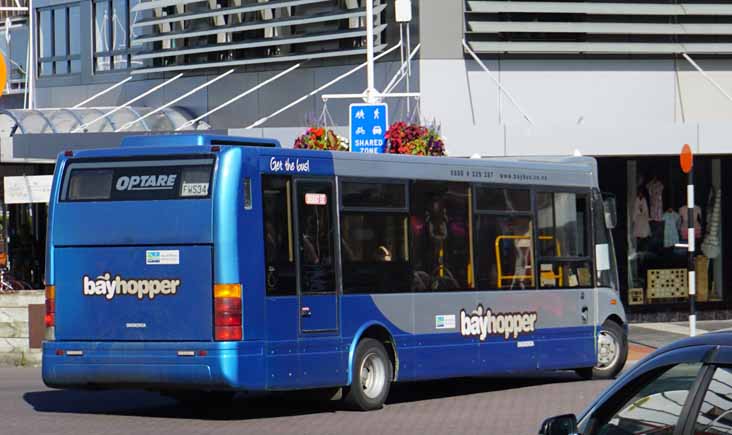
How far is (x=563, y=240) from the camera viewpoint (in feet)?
59.0

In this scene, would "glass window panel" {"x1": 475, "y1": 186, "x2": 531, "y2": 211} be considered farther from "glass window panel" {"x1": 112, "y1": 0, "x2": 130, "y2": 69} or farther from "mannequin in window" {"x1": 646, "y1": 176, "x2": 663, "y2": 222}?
"glass window panel" {"x1": 112, "y1": 0, "x2": 130, "y2": 69}

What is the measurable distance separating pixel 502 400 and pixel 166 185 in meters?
4.81

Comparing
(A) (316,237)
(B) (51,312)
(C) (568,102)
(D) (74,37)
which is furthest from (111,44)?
(A) (316,237)

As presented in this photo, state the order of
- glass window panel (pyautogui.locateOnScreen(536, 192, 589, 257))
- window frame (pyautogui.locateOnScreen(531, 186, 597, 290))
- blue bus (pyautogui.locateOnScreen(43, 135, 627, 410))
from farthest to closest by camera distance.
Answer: glass window panel (pyautogui.locateOnScreen(536, 192, 589, 257)) → window frame (pyautogui.locateOnScreen(531, 186, 597, 290)) → blue bus (pyautogui.locateOnScreen(43, 135, 627, 410))

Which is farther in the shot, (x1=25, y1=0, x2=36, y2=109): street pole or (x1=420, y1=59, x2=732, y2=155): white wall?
(x1=25, y1=0, x2=36, y2=109): street pole

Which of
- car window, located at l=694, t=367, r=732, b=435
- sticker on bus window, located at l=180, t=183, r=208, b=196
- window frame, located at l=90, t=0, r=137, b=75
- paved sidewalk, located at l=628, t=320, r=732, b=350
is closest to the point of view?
car window, located at l=694, t=367, r=732, b=435

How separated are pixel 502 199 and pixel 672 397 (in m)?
12.1

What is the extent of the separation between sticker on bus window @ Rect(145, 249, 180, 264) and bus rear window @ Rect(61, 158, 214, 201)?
53 cm

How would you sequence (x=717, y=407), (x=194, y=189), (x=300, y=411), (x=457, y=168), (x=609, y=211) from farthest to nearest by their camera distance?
(x=609, y=211) < (x=457, y=168) < (x=300, y=411) < (x=194, y=189) < (x=717, y=407)

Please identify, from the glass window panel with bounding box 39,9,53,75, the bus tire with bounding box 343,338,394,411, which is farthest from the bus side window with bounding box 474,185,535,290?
the glass window panel with bounding box 39,9,53,75

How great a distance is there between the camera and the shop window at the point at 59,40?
117 ft

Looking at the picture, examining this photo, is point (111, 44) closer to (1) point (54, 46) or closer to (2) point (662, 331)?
(1) point (54, 46)

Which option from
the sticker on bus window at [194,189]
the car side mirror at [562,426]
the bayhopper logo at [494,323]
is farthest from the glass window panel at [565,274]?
the car side mirror at [562,426]

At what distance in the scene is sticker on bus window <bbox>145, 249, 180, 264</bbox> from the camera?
45.5 feet
